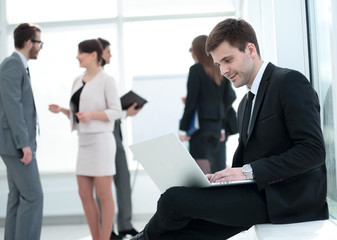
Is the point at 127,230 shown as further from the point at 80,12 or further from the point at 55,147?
the point at 80,12

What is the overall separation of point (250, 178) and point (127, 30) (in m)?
4.53

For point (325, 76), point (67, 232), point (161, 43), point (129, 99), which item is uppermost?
point (161, 43)

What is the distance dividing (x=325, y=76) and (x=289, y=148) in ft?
3.19

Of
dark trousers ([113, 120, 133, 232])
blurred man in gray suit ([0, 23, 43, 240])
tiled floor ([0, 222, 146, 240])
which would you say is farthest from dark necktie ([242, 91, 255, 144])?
tiled floor ([0, 222, 146, 240])

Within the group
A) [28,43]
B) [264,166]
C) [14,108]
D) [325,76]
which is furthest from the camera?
[28,43]

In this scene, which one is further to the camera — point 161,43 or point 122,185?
point 161,43

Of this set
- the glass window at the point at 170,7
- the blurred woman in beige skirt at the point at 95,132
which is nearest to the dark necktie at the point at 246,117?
the blurred woman in beige skirt at the point at 95,132

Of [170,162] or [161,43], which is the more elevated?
[161,43]

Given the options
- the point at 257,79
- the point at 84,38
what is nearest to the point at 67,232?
the point at 84,38

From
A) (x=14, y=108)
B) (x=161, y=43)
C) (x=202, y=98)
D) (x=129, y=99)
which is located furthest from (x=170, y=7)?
(x=14, y=108)

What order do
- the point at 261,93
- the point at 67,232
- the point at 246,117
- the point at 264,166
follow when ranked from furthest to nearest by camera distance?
the point at 67,232 → the point at 246,117 → the point at 261,93 → the point at 264,166

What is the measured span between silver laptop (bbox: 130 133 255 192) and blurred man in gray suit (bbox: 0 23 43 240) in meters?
1.67

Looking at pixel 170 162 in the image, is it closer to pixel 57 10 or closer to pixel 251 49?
pixel 251 49

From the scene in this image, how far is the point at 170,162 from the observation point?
2107 mm
